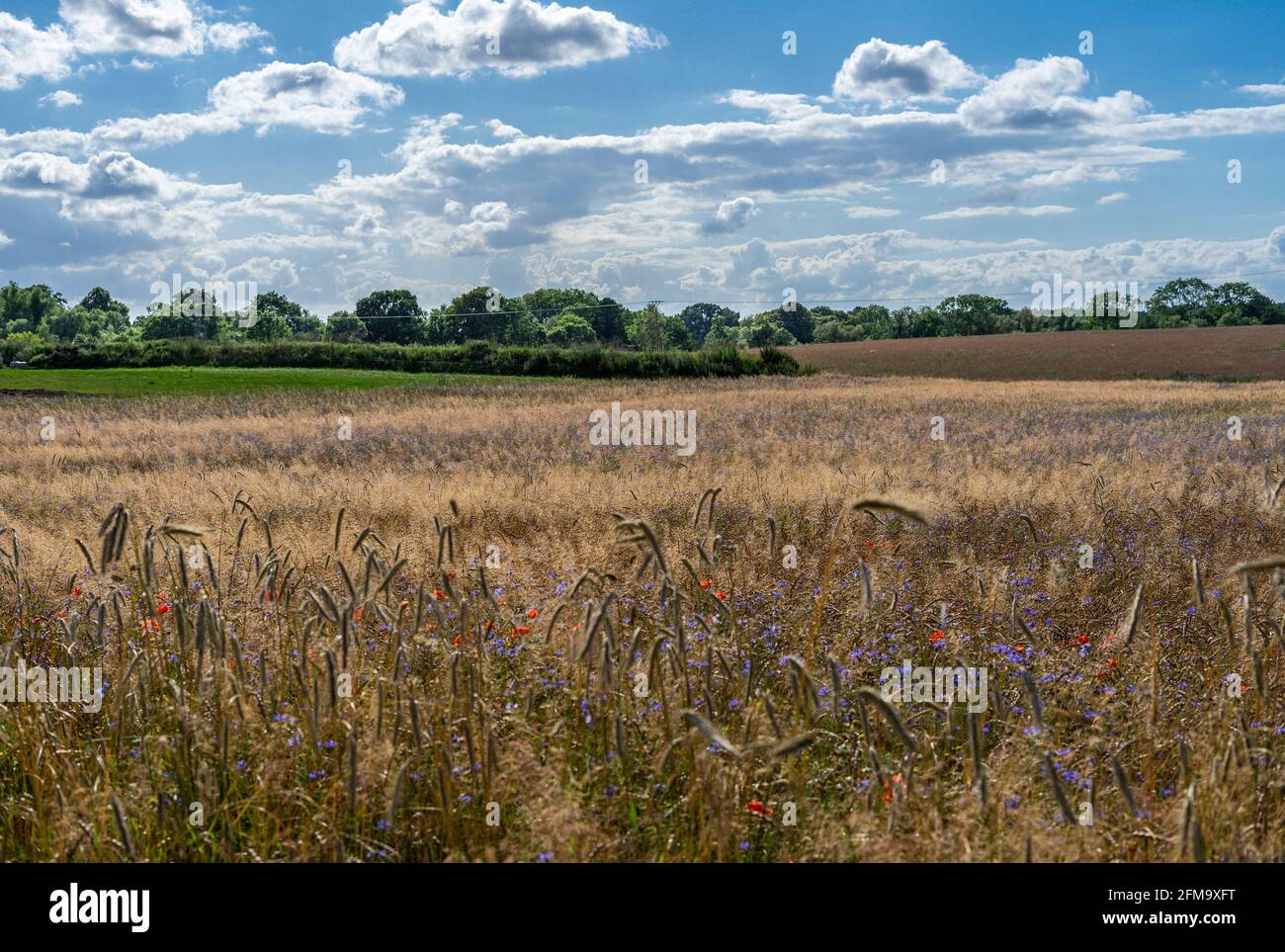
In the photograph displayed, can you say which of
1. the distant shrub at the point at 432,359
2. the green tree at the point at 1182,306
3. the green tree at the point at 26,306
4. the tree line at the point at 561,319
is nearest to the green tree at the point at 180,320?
the tree line at the point at 561,319

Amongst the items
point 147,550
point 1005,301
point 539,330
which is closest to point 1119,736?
point 147,550

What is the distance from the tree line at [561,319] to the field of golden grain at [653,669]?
9971 cm

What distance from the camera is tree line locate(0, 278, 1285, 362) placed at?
5349 inches

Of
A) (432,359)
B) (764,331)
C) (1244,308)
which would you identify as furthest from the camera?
(764,331)

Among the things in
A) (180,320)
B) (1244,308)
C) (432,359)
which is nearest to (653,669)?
(432,359)

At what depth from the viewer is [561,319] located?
159 metres

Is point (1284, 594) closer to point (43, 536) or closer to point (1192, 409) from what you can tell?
point (43, 536)

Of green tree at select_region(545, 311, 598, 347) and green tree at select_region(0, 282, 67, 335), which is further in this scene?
green tree at select_region(0, 282, 67, 335)

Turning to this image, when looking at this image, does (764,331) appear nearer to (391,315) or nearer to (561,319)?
(561,319)

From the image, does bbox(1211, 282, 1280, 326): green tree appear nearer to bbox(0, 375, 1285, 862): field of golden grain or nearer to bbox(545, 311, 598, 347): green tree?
bbox(545, 311, 598, 347): green tree

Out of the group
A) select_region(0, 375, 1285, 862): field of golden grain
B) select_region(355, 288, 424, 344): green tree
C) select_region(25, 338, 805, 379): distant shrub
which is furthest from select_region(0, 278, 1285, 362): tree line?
select_region(0, 375, 1285, 862): field of golden grain

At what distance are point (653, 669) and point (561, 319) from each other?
15739cm

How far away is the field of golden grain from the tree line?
99.7 m

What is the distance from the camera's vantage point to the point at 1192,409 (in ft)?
102
